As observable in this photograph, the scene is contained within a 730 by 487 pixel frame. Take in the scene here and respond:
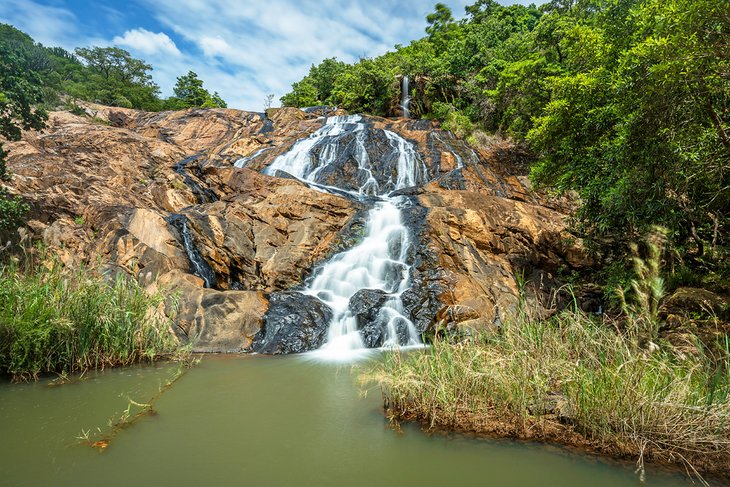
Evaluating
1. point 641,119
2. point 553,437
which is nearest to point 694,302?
point 641,119

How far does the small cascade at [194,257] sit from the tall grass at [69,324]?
14.6 feet

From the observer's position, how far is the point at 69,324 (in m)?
5.27

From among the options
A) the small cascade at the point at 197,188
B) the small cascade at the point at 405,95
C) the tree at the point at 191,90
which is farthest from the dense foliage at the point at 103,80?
the small cascade at the point at 405,95

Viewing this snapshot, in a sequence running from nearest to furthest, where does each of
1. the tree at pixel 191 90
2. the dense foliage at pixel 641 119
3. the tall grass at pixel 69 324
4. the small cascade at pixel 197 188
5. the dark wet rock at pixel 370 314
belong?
1. the tall grass at pixel 69 324
2. the dense foliage at pixel 641 119
3. the dark wet rock at pixel 370 314
4. the small cascade at pixel 197 188
5. the tree at pixel 191 90

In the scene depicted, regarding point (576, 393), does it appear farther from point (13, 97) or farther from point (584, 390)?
point (13, 97)

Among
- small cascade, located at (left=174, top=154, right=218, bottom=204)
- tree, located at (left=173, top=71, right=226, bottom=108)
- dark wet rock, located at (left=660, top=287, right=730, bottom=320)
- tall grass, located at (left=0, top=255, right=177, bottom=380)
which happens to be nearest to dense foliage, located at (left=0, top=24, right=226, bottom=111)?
tree, located at (left=173, top=71, right=226, bottom=108)

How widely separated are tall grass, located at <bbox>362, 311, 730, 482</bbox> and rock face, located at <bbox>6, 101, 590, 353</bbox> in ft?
11.8

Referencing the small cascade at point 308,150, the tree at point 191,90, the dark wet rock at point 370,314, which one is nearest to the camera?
the dark wet rock at point 370,314

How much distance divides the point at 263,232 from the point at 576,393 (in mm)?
9971

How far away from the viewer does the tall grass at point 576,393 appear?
327 cm

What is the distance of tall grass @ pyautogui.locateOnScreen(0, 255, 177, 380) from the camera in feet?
17.0

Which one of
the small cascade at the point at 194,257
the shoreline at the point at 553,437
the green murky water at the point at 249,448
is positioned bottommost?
the green murky water at the point at 249,448

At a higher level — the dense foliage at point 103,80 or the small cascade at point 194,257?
the dense foliage at point 103,80

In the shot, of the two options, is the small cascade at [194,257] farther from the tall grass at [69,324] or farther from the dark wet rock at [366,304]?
the tall grass at [69,324]
